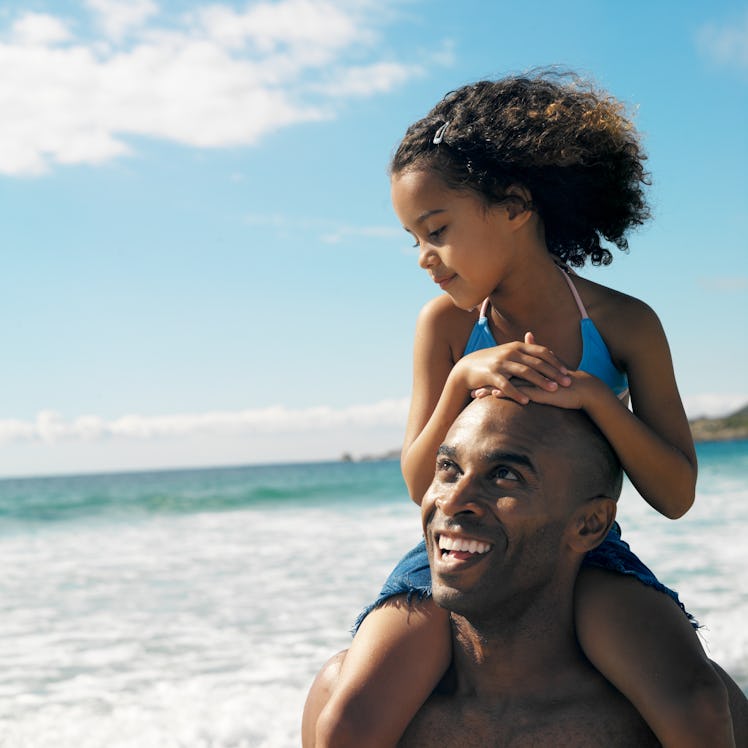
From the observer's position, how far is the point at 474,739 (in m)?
2.65

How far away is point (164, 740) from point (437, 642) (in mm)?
3261

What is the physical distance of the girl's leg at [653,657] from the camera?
242cm

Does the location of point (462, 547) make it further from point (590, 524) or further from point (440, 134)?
point (440, 134)

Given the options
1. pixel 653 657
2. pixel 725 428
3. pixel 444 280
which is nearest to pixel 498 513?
pixel 653 657

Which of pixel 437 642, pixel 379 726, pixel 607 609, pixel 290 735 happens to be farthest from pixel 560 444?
pixel 290 735

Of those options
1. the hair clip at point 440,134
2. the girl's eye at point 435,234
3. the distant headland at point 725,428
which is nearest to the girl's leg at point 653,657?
A: the girl's eye at point 435,234

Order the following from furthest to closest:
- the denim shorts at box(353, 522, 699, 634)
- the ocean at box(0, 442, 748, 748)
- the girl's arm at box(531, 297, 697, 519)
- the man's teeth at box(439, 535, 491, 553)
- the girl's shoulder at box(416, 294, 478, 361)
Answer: the ocean at box(0, 442, 748, 748)
the girl's shoulder at box(416, 294, 478, 361)
the denim shorts at box(353, 522, 699, 634)
the girl's arm at box(531, 297, 697, 519)
the man's teeth at box(439, 535, 491, 553)

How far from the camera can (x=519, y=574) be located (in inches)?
103

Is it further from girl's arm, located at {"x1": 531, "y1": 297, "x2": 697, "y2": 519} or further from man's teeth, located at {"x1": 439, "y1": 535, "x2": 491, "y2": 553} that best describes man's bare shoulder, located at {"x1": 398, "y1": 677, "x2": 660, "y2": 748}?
girl's arm, located at {"x1": 531, "y1": 297, "x2": 697, "y2": 519}

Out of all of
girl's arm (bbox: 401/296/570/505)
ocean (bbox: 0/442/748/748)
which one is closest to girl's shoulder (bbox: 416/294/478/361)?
girl's arm (bbox: 401/296/570/505)

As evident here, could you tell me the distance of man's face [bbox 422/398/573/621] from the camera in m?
2.58

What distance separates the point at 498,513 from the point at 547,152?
116cm

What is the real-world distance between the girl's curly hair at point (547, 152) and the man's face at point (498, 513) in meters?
0.80

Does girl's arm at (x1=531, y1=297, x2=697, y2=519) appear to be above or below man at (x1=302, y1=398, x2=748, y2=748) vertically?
above
